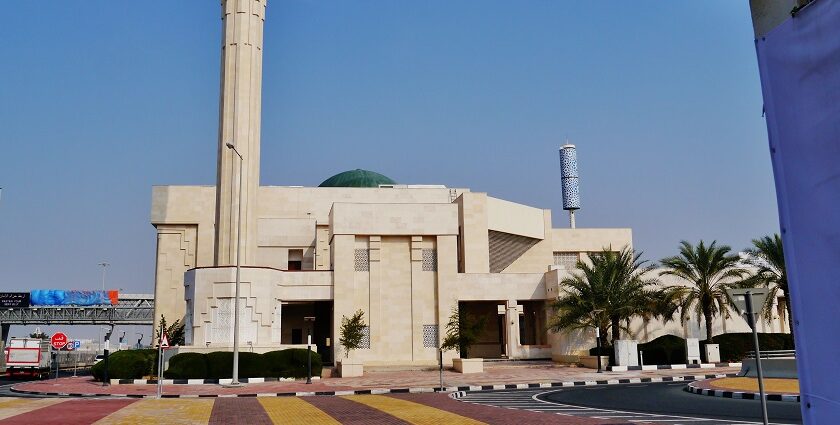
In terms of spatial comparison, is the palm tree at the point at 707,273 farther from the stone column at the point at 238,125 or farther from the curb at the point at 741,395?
the stone column at the point at 238,125

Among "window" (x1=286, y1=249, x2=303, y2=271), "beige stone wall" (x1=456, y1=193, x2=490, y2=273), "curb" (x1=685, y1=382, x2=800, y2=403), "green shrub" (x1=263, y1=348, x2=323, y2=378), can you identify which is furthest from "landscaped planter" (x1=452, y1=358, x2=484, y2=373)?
"window" (x1=286, y1=249, x2=303, y2=271)

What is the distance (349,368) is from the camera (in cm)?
3900

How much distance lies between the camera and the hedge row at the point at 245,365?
34.7 metres

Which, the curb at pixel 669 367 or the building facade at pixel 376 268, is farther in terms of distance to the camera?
the building facade at pixel 376 268

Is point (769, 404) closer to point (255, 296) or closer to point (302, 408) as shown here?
point (302, 408)

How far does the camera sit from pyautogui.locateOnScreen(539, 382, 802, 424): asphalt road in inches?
599

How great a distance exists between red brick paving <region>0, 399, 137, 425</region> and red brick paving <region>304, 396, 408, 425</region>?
17.3ft

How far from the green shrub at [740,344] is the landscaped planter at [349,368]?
20.8m

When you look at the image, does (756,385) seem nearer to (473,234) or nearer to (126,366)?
(126,366)

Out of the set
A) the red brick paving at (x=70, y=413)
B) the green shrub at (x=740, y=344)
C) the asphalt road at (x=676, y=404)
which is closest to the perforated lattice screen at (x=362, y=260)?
the green shrub at (x=740, y=344)

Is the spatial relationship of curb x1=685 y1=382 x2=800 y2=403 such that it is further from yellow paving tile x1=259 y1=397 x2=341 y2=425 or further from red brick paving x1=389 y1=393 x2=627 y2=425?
yellow paving tile x1=259 y1=397 x2=341 y2=425

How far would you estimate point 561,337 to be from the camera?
46.8 meters

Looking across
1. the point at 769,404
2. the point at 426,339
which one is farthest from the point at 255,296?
the point at 769,404

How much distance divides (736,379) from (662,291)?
63.3 ft
